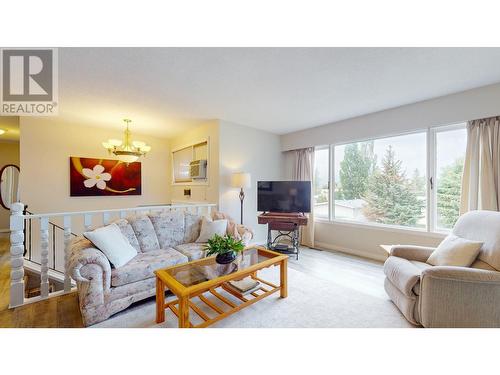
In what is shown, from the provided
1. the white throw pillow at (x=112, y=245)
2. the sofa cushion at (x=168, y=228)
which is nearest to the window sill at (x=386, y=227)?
the sofa cushion at (x=168, y=228)

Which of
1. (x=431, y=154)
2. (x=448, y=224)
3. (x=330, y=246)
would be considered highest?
(x=431, y=154)

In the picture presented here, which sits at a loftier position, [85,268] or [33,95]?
[33,95]

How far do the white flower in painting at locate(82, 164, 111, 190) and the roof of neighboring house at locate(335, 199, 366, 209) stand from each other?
466cm

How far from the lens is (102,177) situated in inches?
157

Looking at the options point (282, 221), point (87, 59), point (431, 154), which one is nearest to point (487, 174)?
point (431, 154)

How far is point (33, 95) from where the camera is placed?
7.32 feet

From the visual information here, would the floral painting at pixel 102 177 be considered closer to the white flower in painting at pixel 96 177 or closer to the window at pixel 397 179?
the white flower in painting at pixel 96 177

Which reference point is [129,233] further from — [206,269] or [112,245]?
[206,269]

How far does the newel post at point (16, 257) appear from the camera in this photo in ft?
6.11

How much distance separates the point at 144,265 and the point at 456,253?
288 centimetres

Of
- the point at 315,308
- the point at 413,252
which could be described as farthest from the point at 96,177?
the point at 413,252

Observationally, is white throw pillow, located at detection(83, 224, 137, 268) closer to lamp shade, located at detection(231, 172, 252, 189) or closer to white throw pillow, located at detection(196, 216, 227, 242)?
white throw pillow, located at detection(196, 216, 227, 242)

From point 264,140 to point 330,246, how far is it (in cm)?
251
